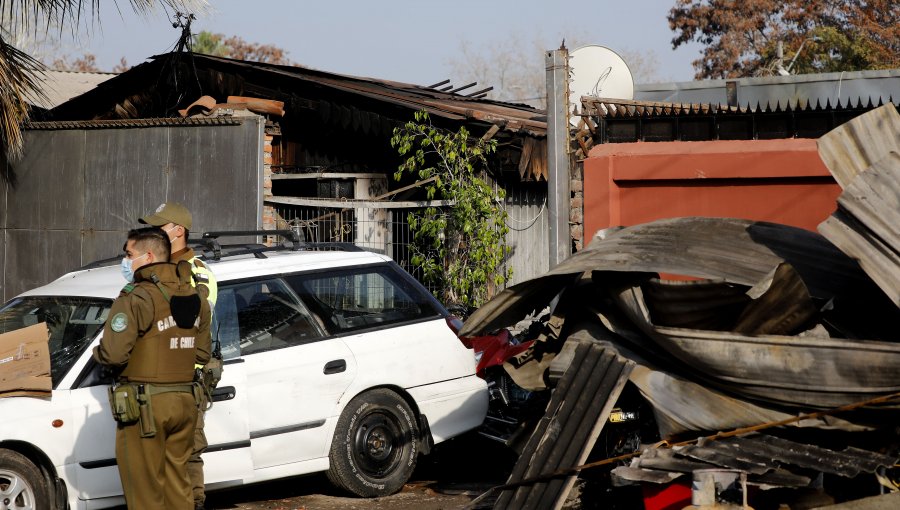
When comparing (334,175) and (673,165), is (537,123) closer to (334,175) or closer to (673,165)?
(334,175)

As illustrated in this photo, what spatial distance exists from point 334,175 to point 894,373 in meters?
9.52

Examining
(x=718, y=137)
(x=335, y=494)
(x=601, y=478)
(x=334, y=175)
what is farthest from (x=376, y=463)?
(x=334, y=175)

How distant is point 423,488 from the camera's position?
7738 mm

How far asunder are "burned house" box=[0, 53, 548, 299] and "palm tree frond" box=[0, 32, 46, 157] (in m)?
1.00

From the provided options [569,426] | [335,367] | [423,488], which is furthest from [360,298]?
[569,426]

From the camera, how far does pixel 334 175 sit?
1346 cm

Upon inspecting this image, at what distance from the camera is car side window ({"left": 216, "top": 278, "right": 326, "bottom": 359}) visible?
7.01 m

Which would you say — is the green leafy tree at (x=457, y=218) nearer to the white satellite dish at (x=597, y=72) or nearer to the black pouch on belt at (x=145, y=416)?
the white satellite dish at (x=597, y=72)

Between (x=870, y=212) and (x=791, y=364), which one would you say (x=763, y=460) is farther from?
(x=870, y=212)

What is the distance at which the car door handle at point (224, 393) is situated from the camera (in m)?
6.69

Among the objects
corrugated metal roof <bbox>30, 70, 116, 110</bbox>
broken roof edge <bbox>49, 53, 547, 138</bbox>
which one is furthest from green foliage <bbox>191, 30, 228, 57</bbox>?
broken roof edge <bbox>49, 53, 547, 138</bbox>

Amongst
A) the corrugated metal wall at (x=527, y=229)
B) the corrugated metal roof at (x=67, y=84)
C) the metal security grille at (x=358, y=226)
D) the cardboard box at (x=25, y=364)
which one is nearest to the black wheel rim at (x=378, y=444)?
the cardboard box at (x=25, y=364)

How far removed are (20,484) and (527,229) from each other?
7.45 metres

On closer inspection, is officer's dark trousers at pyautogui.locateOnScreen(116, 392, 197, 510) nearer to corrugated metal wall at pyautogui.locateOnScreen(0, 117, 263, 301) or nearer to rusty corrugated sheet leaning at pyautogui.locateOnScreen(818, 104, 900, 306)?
rusty corrugated sheet leaning at pyautogui.locateOnScreen(818, 104, 900, 306)
